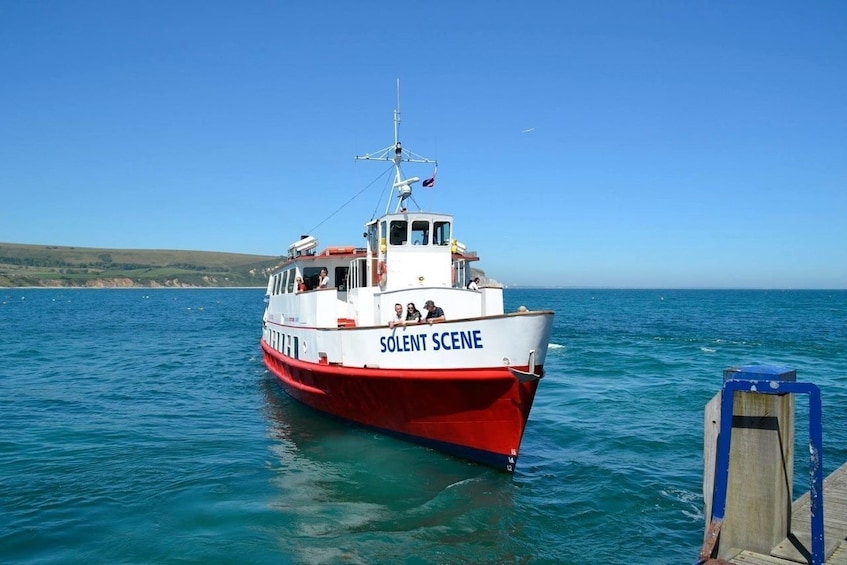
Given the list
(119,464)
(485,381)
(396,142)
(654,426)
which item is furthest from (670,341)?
(119,464)

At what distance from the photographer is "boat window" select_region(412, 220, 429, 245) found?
17.9m

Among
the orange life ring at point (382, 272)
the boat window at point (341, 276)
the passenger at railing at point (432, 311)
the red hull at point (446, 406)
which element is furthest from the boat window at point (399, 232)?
the red hull at point (446, 406)

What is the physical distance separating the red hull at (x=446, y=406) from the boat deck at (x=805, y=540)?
556cm

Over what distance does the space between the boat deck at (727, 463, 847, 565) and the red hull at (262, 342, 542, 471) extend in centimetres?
556

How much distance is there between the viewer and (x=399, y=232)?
17922 mm

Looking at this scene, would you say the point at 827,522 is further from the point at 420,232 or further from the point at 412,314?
the point at 420,232

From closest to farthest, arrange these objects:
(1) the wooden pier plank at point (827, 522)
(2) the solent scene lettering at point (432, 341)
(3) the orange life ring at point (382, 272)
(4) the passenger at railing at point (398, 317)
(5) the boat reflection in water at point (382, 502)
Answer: (1) the wooden pier plank at point (827, 522)
(5) the boat reflection in water at point (382, 502)
(2) the solent scene lettering at point (432, 341)
(4) the passenger at railing at point (398, 317)
(3) the orange life ring at point (382, 272)

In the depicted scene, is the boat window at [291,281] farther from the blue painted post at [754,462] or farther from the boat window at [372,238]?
the blue painted post at [754,462]

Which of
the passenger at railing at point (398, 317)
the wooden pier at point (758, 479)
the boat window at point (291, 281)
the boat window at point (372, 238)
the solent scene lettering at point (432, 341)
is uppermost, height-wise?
the boat window at point (372, 238)

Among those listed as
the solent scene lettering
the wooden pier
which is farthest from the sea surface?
the wooden pier

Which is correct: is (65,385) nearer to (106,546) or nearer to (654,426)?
(106,546)

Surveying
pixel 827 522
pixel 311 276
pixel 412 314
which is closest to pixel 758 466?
pixel 827 522

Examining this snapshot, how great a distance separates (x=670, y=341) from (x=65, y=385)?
121ft

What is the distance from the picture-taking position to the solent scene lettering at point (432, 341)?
44.6 ft
